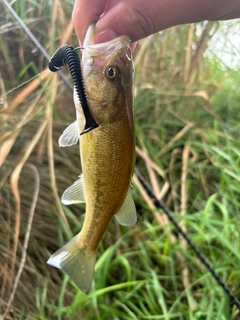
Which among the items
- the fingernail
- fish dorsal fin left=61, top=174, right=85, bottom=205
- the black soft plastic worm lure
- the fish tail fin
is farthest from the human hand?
the fish tail fin

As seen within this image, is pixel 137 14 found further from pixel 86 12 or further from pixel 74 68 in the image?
pixel 74 68

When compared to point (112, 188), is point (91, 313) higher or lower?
lower

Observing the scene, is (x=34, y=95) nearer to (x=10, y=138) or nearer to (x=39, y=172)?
(x=10, y=138)

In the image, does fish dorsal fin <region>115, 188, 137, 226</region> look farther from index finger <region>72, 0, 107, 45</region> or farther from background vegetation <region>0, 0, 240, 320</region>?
background vegetation <region>0, 0, 240, 320</region>

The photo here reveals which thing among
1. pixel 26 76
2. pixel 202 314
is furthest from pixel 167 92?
pixel 202 314

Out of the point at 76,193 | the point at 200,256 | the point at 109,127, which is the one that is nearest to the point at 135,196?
the point at 200,256

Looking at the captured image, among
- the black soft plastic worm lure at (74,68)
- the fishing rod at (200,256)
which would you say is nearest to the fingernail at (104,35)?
the black soft plastic worm lure at (74,68)

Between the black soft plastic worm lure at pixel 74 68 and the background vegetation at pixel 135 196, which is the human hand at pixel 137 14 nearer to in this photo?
the black soft plastic worm lure at pixel 74 68
